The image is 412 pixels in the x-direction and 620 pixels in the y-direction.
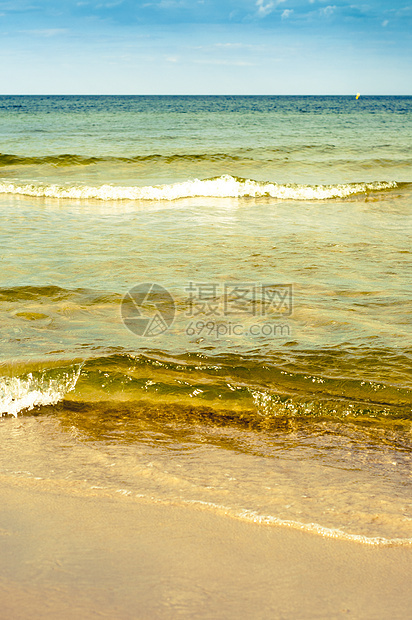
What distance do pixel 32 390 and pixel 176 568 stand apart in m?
2.16

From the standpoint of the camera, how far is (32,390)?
4.09m

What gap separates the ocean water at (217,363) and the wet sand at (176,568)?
0.14 meters

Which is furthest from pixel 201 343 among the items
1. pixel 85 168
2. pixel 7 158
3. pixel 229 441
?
pixel 7 158

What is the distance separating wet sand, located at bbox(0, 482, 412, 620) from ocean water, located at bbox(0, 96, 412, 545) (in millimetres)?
Result: 142

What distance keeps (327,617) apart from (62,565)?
1051 mm

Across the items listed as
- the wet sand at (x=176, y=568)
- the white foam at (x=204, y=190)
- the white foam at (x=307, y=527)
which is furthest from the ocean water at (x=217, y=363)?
the white foam at (x=204, y=190)

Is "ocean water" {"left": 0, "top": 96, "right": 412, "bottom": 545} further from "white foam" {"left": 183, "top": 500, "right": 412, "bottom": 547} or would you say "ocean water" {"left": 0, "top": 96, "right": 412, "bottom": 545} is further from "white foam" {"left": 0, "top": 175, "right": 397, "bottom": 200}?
"white foam" {"left": 0, "top": 175, "right": 397, "bottom": 200}

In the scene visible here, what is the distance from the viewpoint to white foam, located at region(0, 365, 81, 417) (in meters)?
3.96

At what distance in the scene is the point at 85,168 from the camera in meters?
17.5

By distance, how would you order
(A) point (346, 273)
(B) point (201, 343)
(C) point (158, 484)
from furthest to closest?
(A) point (346, 273)
(B) point (201, 343)
(C) point (158, 484)

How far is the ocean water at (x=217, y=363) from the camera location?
2992 mm

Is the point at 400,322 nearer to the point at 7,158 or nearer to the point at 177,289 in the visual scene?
the point at 177,289

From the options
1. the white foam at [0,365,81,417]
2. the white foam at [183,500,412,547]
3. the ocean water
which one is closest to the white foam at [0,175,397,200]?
the ocean water

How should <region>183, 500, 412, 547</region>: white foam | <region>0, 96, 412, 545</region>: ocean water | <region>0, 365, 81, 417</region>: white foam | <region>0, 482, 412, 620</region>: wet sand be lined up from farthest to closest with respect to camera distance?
<region>0, 365, 81, 417</region>: white foam, <region>0, 96, 412, 545</region>: ocean water, <region>183, 500, 412, 547</region>: white foam, <region>0, 482, 412, 620</region>: wet sand
